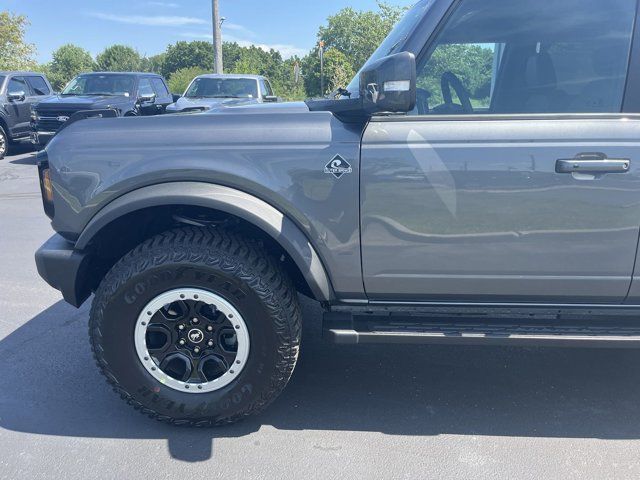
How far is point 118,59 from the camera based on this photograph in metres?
71.9

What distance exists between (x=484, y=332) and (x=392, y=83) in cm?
119

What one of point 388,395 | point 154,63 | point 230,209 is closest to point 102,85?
point 230,209

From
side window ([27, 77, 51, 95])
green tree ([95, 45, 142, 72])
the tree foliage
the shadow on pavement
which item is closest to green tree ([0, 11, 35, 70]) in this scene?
the tree foliage

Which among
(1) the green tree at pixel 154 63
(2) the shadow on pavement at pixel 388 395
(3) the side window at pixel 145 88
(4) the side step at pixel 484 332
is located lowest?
(2) the shadow on pavement at pixel 388 395

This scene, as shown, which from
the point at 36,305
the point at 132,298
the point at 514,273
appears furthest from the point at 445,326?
the point at 36,305

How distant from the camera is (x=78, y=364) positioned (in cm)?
346

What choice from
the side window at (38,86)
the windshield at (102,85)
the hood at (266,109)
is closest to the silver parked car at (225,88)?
the windshield at (102,85)

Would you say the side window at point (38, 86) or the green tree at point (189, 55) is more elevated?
the green tree at point (189, 55)

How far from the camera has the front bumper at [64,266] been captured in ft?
8.88

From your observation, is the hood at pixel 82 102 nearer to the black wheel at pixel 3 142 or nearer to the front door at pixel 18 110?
the front door at pixel 18 110

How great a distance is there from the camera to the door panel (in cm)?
241

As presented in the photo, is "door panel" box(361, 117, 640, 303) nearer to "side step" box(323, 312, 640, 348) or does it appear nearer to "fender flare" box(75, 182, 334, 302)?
"side step" box(323, 312, 640, 348)

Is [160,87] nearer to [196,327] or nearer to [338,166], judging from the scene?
[196,327]

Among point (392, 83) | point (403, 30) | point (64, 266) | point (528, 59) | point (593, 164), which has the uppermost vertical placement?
point (403, 30)
